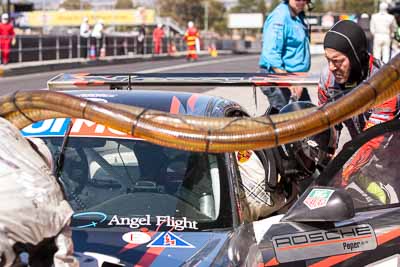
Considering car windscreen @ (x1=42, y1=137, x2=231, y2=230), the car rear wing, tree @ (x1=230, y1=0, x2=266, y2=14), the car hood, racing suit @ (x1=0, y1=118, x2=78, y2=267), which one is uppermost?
tree @ (x1=230, y1=0, x2=266, y2=14)

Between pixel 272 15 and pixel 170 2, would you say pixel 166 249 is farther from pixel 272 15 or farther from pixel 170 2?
pixel 170 2

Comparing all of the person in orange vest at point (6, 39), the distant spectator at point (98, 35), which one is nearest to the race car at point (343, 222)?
the person in orange vest at point (6, 39)

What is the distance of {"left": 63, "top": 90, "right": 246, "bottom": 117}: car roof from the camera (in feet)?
14.0

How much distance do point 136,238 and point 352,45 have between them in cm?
189

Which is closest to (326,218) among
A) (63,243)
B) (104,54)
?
(63,243)

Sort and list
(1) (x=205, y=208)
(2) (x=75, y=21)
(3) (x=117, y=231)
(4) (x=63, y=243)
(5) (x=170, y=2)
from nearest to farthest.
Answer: (4) (x=63, y=243) < (3) (x=117, y=231) < (1) (x=205, y=208) < (2) (x=75, y=21) < (5) (x=170, y=2)

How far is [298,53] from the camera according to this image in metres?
7.62

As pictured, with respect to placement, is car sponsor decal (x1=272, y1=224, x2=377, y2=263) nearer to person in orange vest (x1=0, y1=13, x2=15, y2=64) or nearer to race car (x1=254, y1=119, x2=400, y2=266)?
race car (x1=254, y1=119, x2=400, y2=266)

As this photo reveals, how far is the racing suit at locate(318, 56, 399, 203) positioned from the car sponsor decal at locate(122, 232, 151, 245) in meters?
0.96

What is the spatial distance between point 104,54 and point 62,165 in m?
32.4

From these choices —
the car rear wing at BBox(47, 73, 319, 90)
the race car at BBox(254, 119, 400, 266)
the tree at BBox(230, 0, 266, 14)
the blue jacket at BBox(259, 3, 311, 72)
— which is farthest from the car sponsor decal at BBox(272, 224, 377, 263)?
the tree at BBox(230, 0, 266, 14)

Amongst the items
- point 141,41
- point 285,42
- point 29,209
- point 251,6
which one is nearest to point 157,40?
point 141,41

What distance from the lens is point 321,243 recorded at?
3.45 m

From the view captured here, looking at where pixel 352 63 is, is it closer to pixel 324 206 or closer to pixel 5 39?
pixel 324 206
